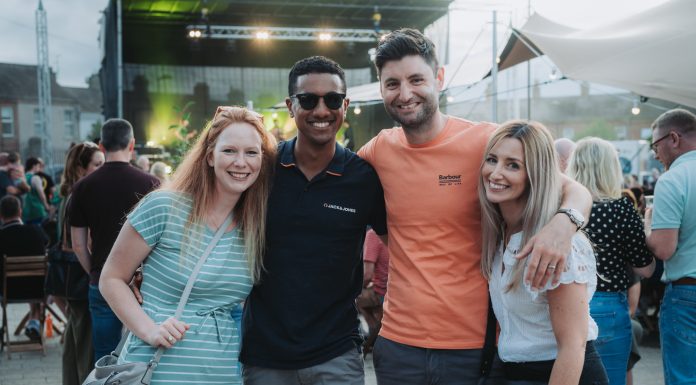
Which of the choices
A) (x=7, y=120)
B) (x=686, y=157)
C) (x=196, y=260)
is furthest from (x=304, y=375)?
(x=7, y=120)

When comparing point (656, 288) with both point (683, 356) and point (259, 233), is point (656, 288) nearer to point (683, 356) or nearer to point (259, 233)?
point (683, 356)

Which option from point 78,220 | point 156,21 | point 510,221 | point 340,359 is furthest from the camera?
point 156,21

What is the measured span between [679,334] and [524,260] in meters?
2.04

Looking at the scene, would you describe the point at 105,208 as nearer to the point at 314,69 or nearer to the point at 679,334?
the point at 314,69

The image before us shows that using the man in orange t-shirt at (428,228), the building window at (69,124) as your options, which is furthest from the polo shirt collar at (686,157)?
the building window at (69,124)

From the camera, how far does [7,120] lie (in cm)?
4009

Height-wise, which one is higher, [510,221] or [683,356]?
[510,221]

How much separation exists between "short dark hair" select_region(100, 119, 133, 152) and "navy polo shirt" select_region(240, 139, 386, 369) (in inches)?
91.4

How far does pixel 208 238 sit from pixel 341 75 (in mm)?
928

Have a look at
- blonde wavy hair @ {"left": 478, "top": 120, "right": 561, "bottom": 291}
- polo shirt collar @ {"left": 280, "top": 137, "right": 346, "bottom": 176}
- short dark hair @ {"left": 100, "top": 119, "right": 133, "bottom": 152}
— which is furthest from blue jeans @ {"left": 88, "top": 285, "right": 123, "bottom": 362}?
blonde wavy hair @ {"left": 478, "top": 120, "right": 561, "bottom": 291}

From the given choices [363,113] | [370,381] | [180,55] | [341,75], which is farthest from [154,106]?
[341,75]

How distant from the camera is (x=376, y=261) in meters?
5.97

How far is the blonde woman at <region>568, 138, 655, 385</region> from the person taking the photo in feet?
12.6

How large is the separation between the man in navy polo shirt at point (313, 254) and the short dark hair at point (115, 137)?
2.28m
